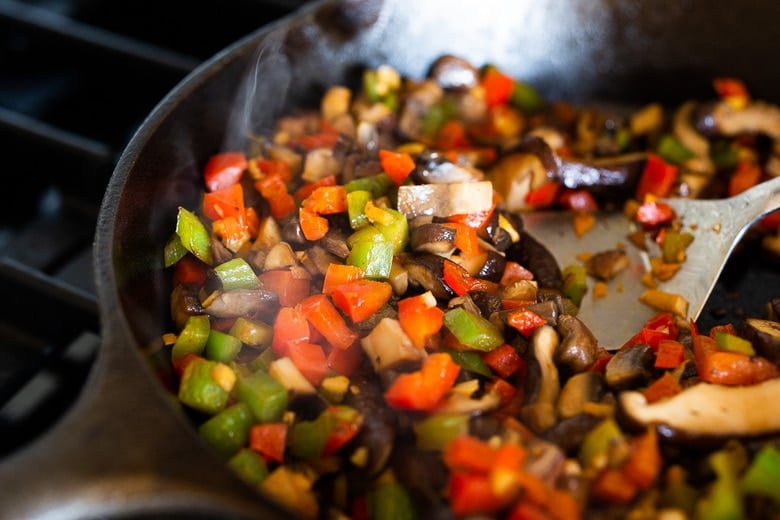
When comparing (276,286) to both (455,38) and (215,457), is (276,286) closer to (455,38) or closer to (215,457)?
(215,457)

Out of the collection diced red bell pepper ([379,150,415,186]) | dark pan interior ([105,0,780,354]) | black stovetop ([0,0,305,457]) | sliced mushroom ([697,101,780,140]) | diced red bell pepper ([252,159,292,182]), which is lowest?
black stovetop ([0,0,305,457])

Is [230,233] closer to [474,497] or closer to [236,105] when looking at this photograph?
[236,105]

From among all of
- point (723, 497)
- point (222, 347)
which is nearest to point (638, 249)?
point (723, 497)

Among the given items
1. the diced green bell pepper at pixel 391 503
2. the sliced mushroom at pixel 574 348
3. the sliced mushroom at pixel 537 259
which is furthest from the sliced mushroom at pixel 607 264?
the diced green bell pepper at pixel 391 503

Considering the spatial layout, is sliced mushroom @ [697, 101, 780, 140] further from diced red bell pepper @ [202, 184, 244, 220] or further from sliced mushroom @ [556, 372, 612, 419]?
diced red bell pepper @ [202, 184, 244, 220]

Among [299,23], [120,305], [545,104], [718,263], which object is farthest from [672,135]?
[120,305]

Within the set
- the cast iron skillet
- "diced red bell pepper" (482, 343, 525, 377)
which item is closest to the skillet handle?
the cast iron skillet
